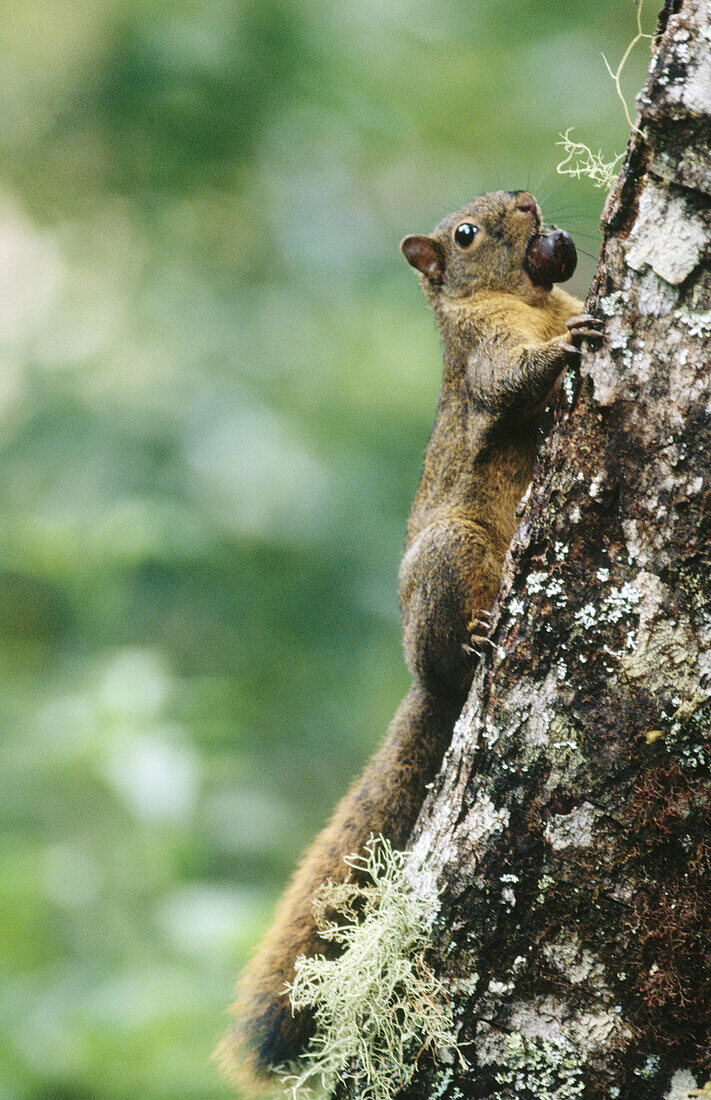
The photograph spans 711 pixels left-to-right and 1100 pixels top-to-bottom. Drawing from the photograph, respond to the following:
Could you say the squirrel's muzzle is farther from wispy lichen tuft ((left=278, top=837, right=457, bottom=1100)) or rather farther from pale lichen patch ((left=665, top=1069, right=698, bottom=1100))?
pale lichen patch ((left=665, top=1069, right=698, bottom=1100))

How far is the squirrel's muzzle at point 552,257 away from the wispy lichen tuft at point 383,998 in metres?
1.93

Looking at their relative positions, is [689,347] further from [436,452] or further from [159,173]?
[159,173]

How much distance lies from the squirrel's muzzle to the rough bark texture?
126 centimetres

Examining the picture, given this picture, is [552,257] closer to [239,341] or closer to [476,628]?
[476,628]

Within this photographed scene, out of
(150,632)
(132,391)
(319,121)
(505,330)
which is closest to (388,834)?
(505,330)

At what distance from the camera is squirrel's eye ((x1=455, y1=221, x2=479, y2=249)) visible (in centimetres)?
360

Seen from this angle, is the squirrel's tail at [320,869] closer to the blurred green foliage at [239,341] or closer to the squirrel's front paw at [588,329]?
the blurred green foliage at [239,341]

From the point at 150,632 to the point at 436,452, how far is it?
9.72 feet

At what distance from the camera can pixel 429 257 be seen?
12.3 feet

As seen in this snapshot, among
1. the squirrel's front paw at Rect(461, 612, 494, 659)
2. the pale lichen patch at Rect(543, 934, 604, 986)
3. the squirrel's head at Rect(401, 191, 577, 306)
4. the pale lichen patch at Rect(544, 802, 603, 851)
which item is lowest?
the pale lichen patch at Rect(543, 934, 604, 986)

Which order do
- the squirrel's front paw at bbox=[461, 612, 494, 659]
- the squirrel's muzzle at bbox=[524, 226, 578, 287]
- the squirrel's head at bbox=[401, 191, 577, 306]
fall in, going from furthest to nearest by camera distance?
the squirrel's head at bbox=[401, 191, 577, 306] → the squirrel's muzzle at bbox=[524, 226, 578, 287] → the squirrel's front paw at bbox=[461, 612, 494, 659]

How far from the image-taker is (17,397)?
5.72m

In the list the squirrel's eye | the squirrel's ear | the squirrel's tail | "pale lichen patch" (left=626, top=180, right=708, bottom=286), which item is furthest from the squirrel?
"pale lichen patch" (left=626, top=180, right=708, bottom=286)

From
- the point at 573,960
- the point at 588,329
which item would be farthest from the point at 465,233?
the point at 573,960
